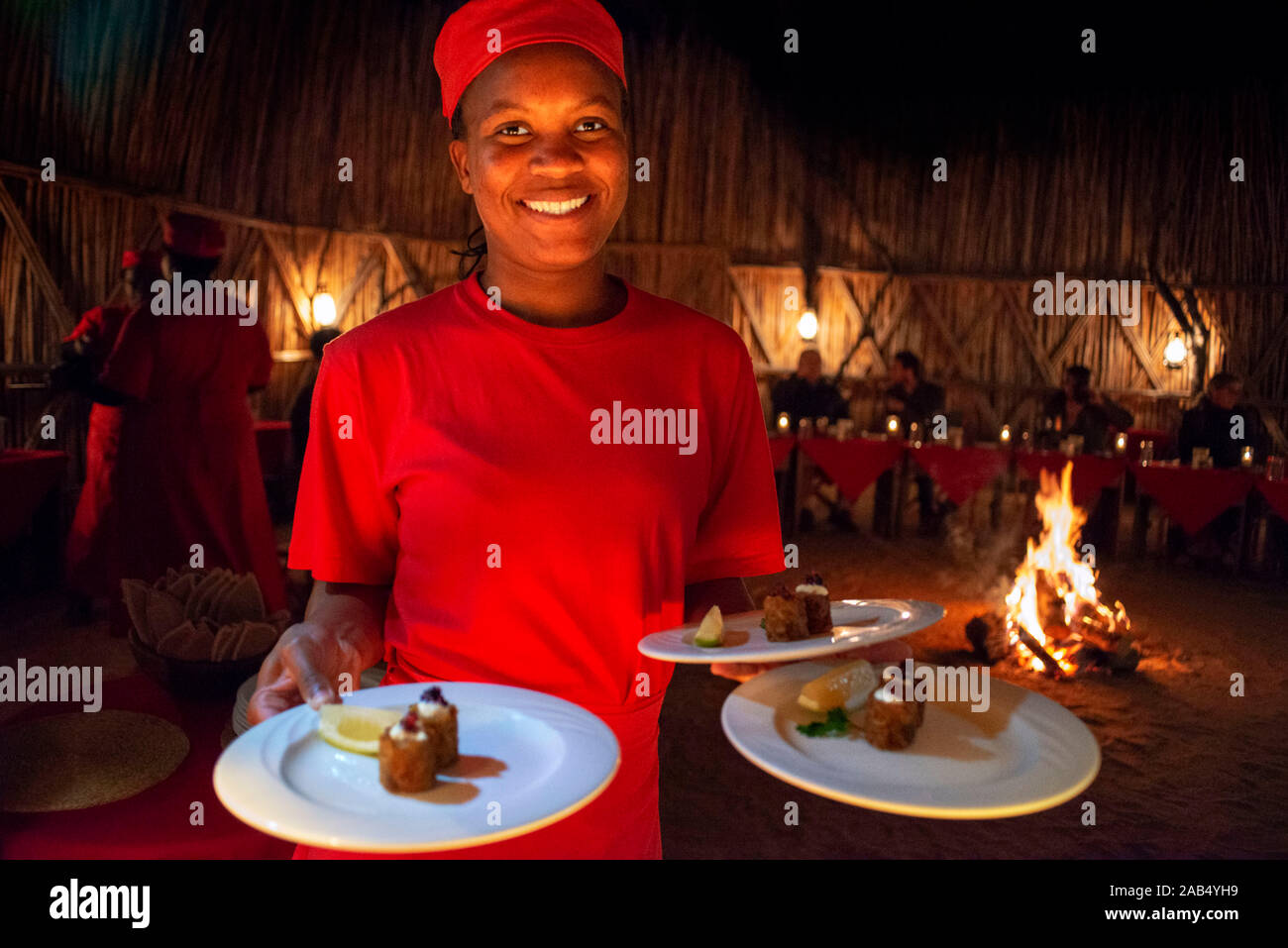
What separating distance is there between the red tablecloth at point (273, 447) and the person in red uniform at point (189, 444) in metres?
3.23

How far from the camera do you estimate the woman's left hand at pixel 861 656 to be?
72.6 inches

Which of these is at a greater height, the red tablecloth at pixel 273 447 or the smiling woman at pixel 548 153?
the smiling woman at pixel 548 153

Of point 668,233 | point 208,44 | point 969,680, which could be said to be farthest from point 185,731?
point 668,233

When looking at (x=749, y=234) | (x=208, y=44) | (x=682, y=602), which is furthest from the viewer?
(x=749, y=234)

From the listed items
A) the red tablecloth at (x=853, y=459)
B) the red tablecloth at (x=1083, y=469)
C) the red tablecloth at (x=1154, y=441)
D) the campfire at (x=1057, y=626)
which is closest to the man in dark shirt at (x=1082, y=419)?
the red tablecloth at (x=1154, y=441)

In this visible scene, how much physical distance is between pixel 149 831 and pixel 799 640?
4.63 ft

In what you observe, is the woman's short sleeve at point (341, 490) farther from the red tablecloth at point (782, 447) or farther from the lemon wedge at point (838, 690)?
the red tablecloth at point (782, 447)

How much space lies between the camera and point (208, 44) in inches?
354

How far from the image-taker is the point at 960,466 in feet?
31.8

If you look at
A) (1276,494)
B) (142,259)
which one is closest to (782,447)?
(1276,494)

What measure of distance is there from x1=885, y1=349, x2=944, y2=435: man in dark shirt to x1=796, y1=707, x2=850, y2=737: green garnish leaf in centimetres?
985

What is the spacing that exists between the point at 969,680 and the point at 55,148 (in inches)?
341

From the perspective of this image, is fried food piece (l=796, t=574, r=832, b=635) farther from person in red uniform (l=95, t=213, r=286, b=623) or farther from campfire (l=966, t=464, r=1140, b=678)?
person in red uniform (l=95, t=213, r=286, b=623)
